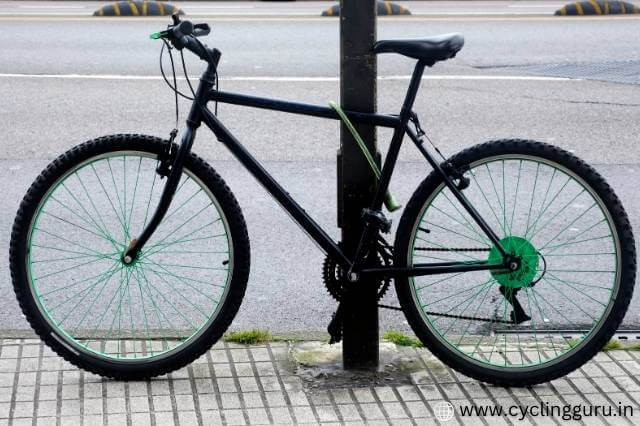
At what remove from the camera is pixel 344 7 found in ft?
15.0

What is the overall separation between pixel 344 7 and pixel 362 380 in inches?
57.9

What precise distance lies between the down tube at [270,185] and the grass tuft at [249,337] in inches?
26.1

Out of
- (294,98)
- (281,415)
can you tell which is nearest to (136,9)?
(294,98)

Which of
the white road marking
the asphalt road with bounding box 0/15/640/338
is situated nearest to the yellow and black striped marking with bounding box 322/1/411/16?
the asphalt road with bounding box 0/15/640/338

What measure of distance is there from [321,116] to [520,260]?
3.15 ft

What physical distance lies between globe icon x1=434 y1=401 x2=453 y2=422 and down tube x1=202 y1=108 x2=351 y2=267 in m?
0.65

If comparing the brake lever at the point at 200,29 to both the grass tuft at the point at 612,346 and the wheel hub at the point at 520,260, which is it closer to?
the wheel hub at the point at 520,260

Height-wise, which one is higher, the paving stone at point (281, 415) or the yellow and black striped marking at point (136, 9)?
the paving stone at point (281, 415)

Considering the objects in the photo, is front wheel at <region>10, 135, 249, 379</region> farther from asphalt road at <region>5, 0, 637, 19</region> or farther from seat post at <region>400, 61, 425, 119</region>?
asphalt road at <region>5, 0, 637, 19</region>

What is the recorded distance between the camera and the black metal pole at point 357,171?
458 centimetres

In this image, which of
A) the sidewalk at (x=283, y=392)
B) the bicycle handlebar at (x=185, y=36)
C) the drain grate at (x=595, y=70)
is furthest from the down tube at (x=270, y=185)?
the drain grate at (x=595, y=70)

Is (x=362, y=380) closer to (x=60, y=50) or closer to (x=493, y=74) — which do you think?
(x=493, y=74)

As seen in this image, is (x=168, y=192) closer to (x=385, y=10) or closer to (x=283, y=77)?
(x=283, y=77)

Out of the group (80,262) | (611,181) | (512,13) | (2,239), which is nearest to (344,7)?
(80,262)
